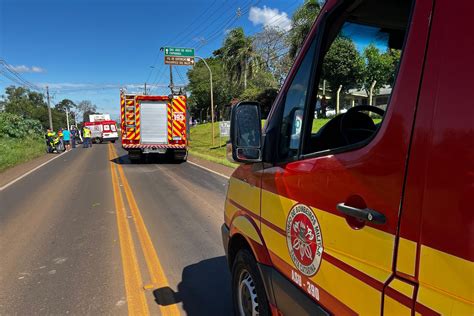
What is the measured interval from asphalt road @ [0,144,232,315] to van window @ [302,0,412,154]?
82.3 inches

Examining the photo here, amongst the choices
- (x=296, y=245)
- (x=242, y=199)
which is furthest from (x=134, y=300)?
(x=296, y=245)

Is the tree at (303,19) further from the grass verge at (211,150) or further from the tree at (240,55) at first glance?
the tree at (240,55)

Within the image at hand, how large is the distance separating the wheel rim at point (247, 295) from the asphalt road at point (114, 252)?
62cm

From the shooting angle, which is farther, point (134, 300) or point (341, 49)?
point (134, 300)

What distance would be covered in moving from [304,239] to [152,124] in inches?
624

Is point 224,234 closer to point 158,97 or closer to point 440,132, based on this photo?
point 440,132

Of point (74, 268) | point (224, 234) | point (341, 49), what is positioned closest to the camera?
point (341, 49)

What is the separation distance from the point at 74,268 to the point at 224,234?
93.4 inches

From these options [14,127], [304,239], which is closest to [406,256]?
[304,239]

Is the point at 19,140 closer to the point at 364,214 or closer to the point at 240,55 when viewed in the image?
the point at 240,55

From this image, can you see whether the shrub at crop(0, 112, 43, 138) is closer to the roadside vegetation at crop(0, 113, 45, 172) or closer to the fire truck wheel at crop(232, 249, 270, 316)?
the roadside vegetation at crop(0, 113, 45, 172)

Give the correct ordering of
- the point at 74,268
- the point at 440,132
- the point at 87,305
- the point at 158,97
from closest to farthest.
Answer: the point at 440,132
the point at 87,305
the point at 74,268
the point at 158,97

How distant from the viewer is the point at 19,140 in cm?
3219

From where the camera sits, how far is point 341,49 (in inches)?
102
